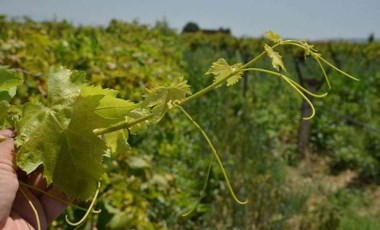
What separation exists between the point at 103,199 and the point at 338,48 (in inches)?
816

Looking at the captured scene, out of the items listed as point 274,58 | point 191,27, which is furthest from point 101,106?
point 191,27

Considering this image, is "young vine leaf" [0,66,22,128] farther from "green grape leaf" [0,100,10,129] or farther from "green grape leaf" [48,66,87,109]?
"green grape leaf" [48,66,87,109]

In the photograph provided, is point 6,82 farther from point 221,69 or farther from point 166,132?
point 166,132

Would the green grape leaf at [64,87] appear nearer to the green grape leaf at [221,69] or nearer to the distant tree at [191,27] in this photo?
the green grape leaf at [221,69]

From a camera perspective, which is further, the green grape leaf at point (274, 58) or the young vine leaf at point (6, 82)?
the young vine leaf at point (6, 82)

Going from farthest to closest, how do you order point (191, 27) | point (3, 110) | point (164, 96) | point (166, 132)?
point (191, 27)
point (166, 132)
point (3, 110)
point (164, 96)

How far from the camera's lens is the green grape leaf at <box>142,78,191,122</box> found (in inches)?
33.7

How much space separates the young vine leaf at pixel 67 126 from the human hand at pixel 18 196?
0.20 feet

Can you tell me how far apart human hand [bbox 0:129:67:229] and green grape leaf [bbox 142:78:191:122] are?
30 cm

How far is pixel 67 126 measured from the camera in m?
0.90

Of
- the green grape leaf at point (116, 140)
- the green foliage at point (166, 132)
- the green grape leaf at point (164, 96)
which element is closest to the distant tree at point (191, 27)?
the green foliage at point (166, 132)

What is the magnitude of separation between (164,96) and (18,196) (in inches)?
17.5

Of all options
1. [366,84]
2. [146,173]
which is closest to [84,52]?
[146,173]

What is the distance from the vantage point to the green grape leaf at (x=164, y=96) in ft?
2.81
